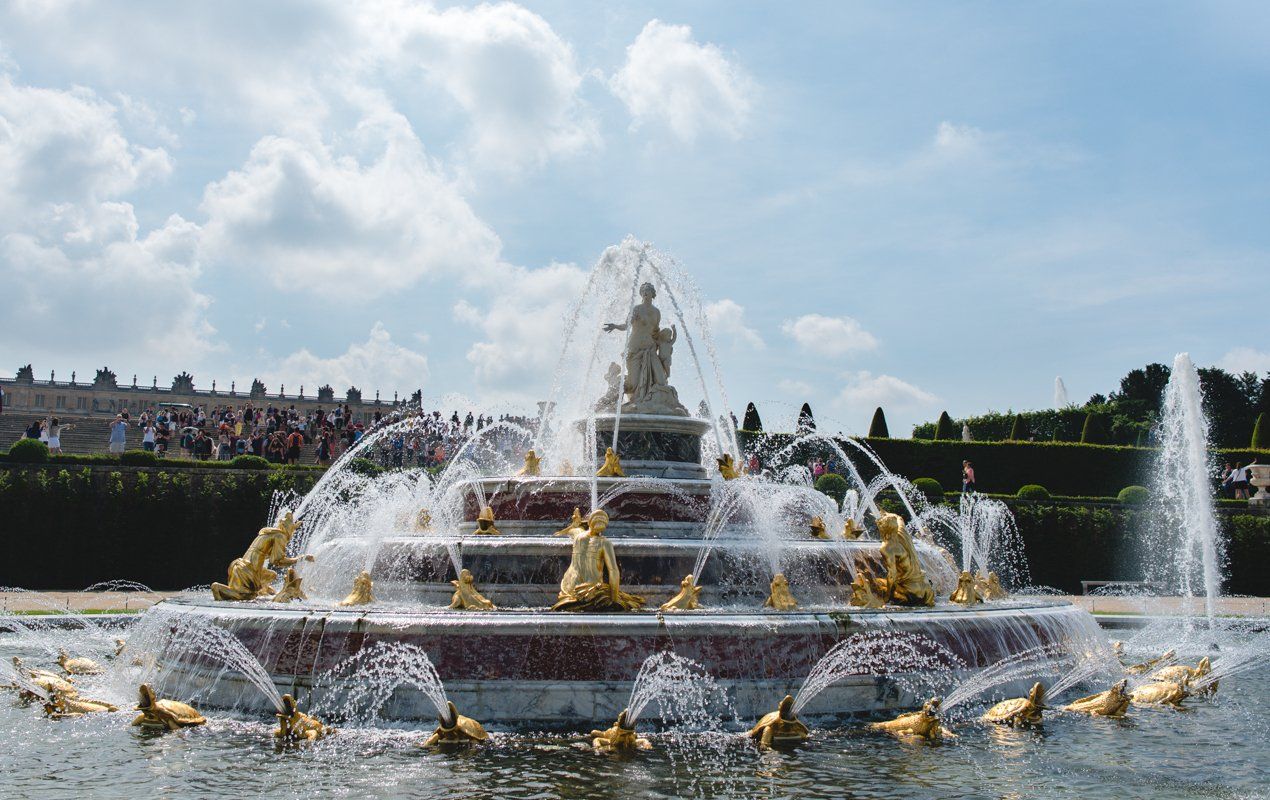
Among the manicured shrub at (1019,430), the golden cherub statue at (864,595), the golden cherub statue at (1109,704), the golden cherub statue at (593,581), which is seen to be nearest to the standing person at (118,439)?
the golden cherub statue at (593,581)

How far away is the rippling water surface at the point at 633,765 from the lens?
860 cm

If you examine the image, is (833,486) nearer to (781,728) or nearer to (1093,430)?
(781,728)

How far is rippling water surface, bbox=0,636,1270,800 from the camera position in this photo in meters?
8.60

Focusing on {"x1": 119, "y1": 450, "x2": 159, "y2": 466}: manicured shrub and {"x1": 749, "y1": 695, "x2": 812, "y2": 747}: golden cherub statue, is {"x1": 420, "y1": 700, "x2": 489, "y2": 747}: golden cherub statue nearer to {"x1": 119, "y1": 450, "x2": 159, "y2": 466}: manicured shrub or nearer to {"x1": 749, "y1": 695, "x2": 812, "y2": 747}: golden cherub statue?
{"x1": 749, "y1": 695, "x2": 812, "y2": 747}: golden cherub statue

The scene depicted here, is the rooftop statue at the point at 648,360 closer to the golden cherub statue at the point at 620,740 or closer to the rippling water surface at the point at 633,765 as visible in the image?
the rippling water surface at the point at 633,765

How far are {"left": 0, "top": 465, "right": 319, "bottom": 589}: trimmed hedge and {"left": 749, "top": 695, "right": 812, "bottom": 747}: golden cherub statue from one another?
947 inches

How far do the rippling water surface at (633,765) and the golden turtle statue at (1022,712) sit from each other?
23 centimetres

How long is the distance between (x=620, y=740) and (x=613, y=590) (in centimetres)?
232

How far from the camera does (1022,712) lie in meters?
11.5

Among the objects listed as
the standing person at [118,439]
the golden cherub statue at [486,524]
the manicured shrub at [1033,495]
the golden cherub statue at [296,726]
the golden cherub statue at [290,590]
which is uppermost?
the standing person at [118,439]

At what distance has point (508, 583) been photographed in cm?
1382

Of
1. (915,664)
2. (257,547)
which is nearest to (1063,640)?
(915,664)

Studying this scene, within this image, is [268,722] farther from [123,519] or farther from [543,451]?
[123,519]

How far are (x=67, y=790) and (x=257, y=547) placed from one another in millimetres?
6052
